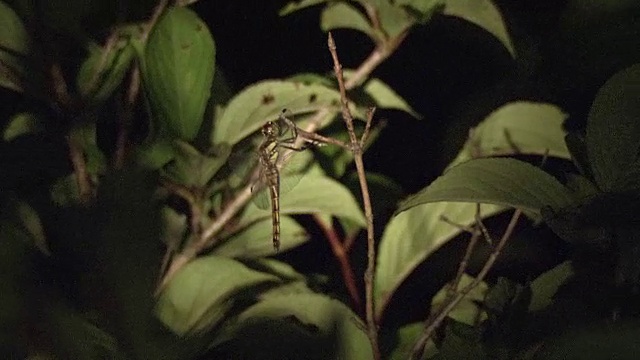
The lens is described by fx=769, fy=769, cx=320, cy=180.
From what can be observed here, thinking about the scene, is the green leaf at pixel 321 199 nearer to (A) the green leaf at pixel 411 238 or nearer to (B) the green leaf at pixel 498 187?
(A) the green leaf at pixel 411 238

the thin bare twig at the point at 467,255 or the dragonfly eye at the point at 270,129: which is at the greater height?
the dragonfly eye at the point at 270,129

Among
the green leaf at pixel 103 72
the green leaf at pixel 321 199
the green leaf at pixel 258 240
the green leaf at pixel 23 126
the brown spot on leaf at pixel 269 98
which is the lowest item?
the green leaf at pixel 258 240

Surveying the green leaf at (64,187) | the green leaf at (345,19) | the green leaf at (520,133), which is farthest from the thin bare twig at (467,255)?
the green leaf at (64,187)

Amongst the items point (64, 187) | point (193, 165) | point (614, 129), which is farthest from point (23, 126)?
point (614, 129)

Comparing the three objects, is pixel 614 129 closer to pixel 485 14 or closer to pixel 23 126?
pixel 485 14

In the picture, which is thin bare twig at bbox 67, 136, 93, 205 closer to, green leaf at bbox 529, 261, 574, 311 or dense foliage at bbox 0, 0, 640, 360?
dense foliage at bbox 0, 0, 640, 360

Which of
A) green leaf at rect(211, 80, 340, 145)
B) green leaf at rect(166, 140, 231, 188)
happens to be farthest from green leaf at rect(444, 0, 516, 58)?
green leaf at rect(166, 140, 231, 188)

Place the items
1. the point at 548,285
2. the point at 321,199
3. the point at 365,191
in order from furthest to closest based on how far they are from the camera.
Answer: the point at 321,199 → the point at 548,285 → the point at 365,191
